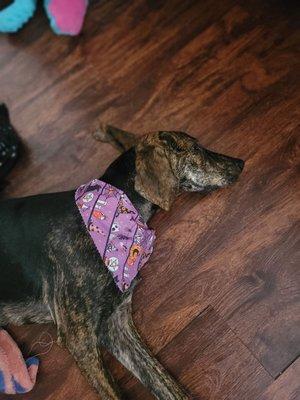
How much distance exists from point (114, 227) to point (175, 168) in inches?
17.5

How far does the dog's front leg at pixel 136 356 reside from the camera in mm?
2236

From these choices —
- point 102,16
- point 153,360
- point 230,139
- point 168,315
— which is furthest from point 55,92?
point 153,360

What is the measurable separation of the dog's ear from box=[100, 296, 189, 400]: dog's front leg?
1.87 ft

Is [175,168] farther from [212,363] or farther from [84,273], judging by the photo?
[212,363]

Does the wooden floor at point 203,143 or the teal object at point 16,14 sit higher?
the teal object at point 16,14

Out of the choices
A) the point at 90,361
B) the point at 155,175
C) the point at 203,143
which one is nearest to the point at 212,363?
the point at 90,361

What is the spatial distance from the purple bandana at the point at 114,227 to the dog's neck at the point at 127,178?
70mm

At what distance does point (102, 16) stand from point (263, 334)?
2.74 meters

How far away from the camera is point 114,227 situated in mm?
2287

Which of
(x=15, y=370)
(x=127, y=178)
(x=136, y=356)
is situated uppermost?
(x=127, y=178)

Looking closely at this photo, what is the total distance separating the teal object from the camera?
3873 mm

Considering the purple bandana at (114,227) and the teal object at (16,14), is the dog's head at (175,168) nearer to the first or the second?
the purple bandana at (114,227)

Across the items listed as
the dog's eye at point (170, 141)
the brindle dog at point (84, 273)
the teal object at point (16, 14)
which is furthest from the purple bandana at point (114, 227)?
the teal object at point (16, 14)

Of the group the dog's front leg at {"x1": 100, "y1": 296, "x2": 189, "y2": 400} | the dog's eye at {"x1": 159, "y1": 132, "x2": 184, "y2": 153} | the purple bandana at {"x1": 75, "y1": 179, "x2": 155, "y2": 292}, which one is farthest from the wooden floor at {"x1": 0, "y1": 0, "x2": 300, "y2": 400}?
the dog's eye at {"x1": 159, "y1": 132, "x2": 184, "y2": 153}
